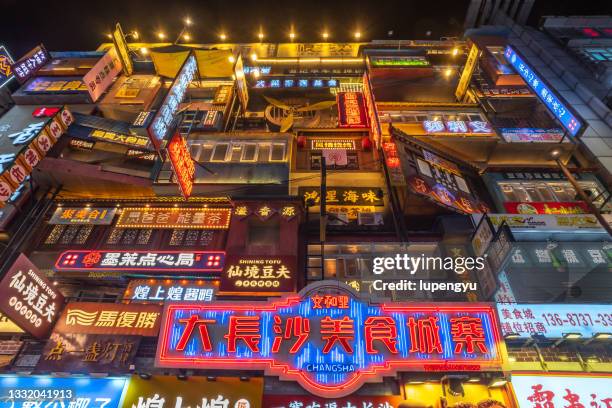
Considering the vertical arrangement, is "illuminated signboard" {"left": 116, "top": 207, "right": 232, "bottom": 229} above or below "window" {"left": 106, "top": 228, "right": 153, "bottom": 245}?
above

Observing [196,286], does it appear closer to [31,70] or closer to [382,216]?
[382,216]

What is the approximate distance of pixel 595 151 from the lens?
58.3 ft

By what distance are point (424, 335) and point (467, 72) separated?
2811 centimetres

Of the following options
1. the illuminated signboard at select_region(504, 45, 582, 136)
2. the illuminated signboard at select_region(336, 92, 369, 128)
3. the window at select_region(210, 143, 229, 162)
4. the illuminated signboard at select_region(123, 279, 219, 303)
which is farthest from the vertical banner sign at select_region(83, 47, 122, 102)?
the illuminated signboard at select_region(504, 45, 582, 136)

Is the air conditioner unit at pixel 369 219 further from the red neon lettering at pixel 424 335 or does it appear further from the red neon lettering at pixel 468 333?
the red neon lettering at pixel 468 333

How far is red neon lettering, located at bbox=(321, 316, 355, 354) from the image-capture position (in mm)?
10195

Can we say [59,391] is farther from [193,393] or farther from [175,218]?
[175,218]

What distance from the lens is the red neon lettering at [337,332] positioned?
33.4 feet

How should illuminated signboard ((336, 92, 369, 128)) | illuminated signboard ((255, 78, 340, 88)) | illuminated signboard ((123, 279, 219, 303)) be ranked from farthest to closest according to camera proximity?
illuminated signboard ((255, 78, 340, 88)) → illuminated signboard ((336, 92, 369, 128)) → illuminated signboard ((123, 279, 219, 303))

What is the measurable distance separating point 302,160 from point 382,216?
7015 mm

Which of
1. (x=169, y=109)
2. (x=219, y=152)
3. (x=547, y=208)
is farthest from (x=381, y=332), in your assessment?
(x=219, y=152)

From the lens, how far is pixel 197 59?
3127 centimetres

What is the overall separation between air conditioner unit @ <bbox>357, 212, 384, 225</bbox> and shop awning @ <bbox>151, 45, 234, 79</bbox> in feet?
68.3

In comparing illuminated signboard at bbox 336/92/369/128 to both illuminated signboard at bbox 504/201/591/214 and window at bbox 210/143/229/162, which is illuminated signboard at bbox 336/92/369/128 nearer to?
window at bbox 210/143/229/162
